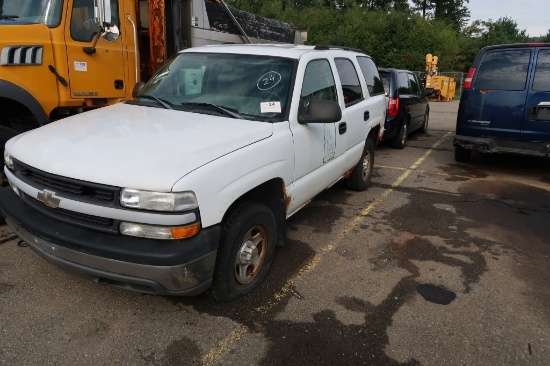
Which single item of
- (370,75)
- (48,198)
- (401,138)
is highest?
(370,75)

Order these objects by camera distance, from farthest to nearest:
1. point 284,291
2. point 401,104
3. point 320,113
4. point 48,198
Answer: point 401,104 < point 320,113 < point 284,291 < point 48,198

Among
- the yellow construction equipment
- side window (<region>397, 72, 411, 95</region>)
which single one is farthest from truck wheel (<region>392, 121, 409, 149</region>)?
the yellow construction equipment

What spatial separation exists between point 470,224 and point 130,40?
4773 mm

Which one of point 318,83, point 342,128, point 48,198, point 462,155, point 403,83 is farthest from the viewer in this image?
point 403,83

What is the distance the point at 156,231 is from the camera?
2574 mm

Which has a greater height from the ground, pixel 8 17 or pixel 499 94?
pixel 8 17

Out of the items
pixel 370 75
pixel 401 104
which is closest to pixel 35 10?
pixel 370 75

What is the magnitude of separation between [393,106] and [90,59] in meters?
5.69

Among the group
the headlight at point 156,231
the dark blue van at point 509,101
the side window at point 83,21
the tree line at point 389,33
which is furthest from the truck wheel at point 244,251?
the tree line at point 389,33

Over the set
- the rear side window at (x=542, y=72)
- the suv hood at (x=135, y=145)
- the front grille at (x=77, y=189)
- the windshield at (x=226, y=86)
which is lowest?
the front grille at (x=77, y=189)

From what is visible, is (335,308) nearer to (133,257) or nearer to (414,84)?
(133,257)

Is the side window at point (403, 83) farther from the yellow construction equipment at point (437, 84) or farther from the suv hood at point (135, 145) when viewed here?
the yellow construction equipment at point (437, 84)

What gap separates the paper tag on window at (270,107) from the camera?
357cm

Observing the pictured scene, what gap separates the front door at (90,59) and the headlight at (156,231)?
3.04 m
